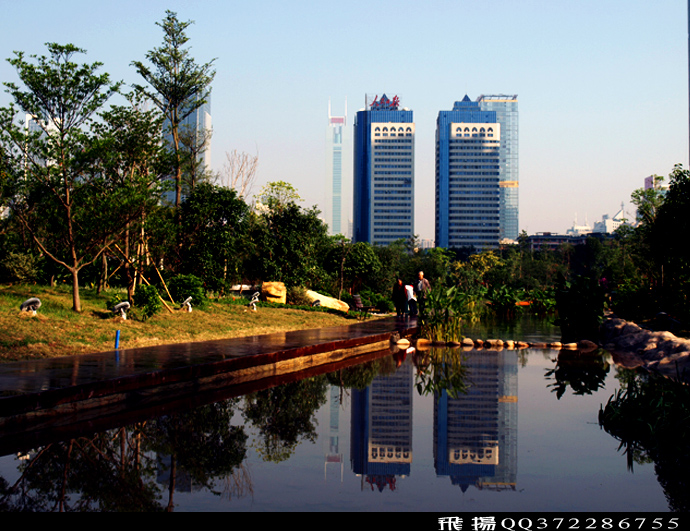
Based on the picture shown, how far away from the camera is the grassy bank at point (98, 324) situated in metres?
9.85

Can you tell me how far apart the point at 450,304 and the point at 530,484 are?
1055 centimetres

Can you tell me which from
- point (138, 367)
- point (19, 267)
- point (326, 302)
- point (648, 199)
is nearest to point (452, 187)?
point (648, 199)

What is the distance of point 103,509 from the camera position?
157 inches

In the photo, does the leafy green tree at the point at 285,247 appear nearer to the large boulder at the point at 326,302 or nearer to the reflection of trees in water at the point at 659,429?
the large boulder at the point at 326,302

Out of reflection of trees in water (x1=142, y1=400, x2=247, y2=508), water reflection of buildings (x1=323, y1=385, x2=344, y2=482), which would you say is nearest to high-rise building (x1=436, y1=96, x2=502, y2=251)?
water reflection of buildings (x1=323, y1=385, x2=344, y2=482)

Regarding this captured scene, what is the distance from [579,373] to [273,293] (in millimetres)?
14470

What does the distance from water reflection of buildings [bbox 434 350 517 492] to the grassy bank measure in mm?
5766

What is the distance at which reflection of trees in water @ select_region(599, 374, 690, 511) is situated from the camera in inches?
188

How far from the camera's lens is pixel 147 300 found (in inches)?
527

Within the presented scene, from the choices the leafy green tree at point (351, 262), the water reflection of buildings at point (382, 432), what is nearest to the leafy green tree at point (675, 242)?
the water reflection of buildings at point (382, 432)

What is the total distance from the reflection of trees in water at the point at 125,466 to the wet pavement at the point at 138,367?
2.27 ft

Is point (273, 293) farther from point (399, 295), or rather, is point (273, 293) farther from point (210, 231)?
point (399, 295)

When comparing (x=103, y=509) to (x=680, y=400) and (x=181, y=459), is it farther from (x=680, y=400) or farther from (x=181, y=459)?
(x=680, y=400)

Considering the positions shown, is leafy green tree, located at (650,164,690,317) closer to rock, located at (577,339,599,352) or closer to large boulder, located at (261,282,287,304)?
rock, located at (577,339,599,352)
